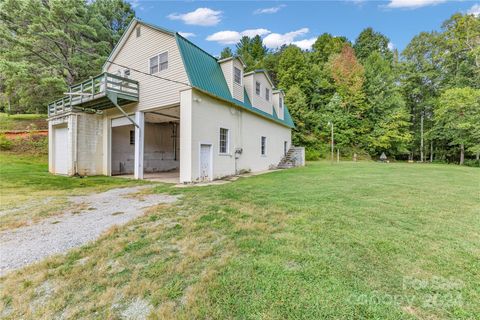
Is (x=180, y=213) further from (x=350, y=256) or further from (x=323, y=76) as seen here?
(x=323, y=76)

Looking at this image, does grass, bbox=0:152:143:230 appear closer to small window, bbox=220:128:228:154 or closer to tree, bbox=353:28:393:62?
small window, bbox=220:128:228:154

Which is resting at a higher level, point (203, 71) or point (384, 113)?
point (384, 113)

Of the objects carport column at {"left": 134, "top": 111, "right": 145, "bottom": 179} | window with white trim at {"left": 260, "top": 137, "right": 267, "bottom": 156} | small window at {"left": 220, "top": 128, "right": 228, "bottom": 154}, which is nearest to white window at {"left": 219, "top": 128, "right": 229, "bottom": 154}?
small window at {"left": 220, "top": 128, "right": 228, "bottom": 154}

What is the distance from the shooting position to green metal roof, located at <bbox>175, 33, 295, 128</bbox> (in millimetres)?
9180

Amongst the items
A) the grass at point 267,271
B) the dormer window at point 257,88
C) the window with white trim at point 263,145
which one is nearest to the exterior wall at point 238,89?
the dormer window at point 257,88

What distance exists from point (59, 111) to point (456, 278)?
1644 cm

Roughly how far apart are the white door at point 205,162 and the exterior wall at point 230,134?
0.23 metres

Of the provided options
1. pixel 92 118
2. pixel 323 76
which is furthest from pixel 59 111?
pixel 323 76

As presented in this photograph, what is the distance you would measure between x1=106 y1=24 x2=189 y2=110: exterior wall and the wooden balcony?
0.55 m

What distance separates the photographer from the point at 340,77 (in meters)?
26.7

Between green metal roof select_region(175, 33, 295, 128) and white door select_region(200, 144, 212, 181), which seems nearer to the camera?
green metal roof select_region(175, 33, 295, 128)

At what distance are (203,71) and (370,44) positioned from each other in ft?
118

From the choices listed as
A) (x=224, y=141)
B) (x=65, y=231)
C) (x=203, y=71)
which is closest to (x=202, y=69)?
(x=203, y=71)

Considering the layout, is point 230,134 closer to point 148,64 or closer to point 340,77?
point 148,64
